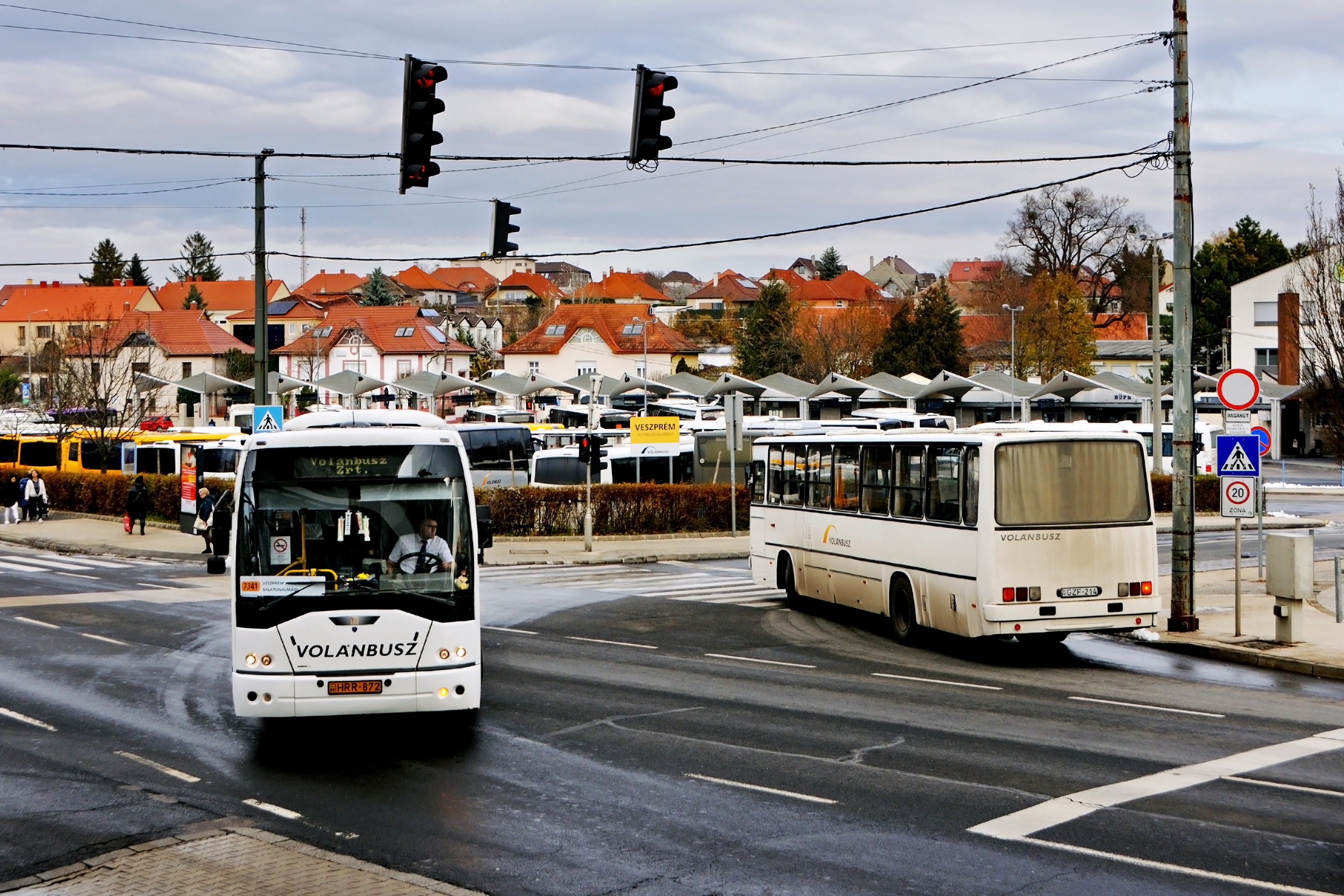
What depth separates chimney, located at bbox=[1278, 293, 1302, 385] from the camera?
6862 centimetres

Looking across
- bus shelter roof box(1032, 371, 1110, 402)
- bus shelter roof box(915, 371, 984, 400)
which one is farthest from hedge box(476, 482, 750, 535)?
bus shelter roof box(915, 371, 984, 400)

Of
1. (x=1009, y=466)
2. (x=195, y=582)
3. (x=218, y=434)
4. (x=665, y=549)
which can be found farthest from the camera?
(x=218, y=434)

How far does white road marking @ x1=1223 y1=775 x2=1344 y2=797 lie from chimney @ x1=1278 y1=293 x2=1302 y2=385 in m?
61.1

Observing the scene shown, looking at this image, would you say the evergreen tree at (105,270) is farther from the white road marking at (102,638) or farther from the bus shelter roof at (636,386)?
the white road marking at (102,638)

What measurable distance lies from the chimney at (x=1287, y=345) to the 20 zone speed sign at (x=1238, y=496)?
51859 mm

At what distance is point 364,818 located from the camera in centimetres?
1008

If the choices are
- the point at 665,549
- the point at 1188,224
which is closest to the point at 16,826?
the point at 1188,224

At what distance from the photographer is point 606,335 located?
116875 mm

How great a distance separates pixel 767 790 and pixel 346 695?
144 inches

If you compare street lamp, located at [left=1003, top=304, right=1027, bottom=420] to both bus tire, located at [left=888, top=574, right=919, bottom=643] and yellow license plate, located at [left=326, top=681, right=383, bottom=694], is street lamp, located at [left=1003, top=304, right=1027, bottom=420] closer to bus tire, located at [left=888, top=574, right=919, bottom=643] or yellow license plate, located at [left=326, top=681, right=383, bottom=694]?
bus tire, located at [left=888, top=574, right=919, bottom=643]

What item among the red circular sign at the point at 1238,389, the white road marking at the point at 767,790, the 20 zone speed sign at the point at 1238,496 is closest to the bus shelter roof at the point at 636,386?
the red circular sign at the point at 1238,389

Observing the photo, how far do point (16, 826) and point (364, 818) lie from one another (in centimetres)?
238

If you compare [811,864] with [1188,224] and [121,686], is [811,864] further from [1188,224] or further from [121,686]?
[1188,224]

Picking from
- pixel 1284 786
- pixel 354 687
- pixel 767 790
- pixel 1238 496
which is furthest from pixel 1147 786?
pixel 1238 496
